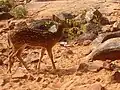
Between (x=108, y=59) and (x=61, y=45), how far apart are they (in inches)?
67.5

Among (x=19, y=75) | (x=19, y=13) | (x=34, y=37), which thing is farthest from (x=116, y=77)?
(x=19, y=13)

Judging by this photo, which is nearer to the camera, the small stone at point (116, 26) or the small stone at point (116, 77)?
the small stone at point (116, 77)

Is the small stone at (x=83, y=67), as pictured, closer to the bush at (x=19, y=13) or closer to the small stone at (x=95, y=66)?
the small stone at (x=95, y=66)

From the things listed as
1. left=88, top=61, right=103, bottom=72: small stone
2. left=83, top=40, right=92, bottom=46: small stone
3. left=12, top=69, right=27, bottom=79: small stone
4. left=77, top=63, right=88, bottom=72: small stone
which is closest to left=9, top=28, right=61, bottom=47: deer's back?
left=12, top=69, right=27, bottom=79: small stone

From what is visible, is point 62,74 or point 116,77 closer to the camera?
point 116,77

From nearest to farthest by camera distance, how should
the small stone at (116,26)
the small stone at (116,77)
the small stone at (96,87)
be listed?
1. the small stone at (96,87)
2. the small stone at (116,77)
3. the small stone at (116,26)

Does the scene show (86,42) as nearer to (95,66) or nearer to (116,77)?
(95,66)

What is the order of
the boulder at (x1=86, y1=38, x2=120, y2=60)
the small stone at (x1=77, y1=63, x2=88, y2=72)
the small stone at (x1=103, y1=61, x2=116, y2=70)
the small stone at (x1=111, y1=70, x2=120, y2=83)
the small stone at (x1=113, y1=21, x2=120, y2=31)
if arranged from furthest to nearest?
the small stone at (x1=113, y1=21, x2=120, y2=31), the boulder at (x1=86, y1=38, x2=120, y2=60), the small stone at (x1=77, y1=63, x2=88, y2=72), the small stone at (x1=103, y1=61, x2=116, y2=70), the small stone at (x1=111, y1=70, x2=120, y2=83)

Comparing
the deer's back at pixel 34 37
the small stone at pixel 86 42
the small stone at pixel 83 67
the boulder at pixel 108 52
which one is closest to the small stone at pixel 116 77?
the small stone at pixel 83 67

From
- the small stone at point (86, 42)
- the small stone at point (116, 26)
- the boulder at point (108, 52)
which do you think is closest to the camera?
the boulder at point (108, 52)

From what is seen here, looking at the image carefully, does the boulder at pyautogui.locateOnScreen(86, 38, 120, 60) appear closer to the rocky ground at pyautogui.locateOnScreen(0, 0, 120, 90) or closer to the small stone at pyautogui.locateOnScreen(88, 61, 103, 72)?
the rocky ground at pyautogui.locateOnScreen(0, 0, 120, 90)

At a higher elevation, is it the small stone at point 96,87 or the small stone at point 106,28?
the small stone at point 96,87

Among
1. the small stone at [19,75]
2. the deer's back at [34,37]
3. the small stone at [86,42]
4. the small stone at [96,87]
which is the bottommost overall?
the small stone at [86,42]

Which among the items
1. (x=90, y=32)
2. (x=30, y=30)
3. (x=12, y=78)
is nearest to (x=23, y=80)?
(x=12, y=78)
